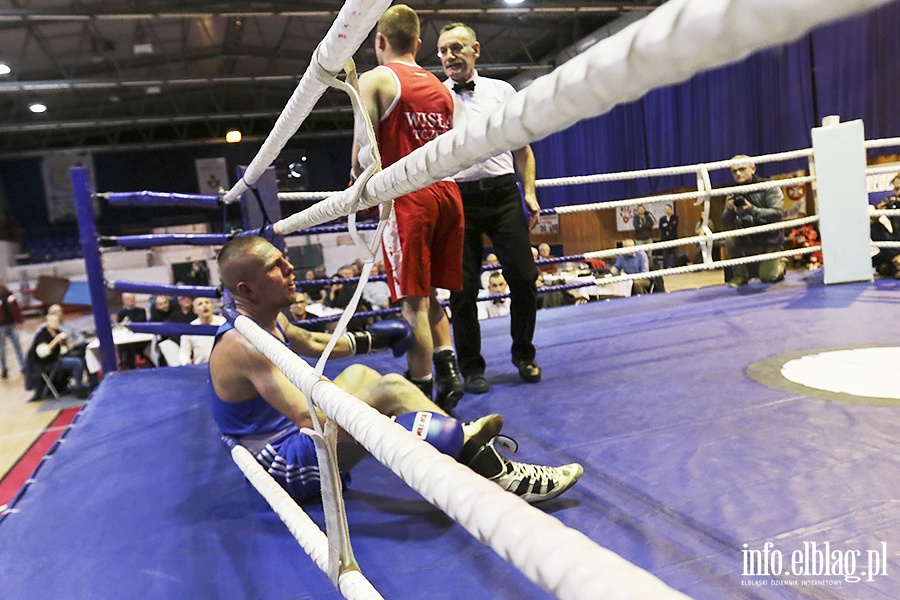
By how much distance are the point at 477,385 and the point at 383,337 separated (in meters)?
0.48

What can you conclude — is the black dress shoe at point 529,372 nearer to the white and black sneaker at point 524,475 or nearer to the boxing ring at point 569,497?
the boxing ring at point 569,497

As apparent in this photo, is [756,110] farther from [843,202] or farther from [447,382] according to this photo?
[447,382]

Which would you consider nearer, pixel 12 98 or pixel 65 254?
pixel 12 98

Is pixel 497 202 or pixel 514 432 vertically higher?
pixel 497 202

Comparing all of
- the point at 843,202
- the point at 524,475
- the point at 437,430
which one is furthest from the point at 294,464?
the point at 843,202

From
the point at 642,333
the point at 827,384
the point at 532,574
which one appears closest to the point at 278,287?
the point at 532,574

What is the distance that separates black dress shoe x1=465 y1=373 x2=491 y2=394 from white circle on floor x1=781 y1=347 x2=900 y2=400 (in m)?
0.88

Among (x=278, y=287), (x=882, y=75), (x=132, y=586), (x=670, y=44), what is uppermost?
(x=882, y=75)

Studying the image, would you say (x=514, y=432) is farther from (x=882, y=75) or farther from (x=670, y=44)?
(x=882, y=75)

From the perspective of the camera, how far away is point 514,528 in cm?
41

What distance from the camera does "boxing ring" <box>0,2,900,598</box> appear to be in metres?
0.64

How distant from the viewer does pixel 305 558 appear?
3.67ft

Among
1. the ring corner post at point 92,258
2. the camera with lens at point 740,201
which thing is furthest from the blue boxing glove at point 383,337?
the camera with lens at point 740,201

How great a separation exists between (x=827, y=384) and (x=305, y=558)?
1.41m
